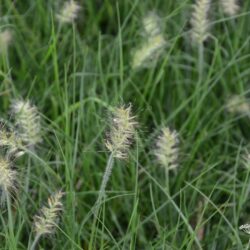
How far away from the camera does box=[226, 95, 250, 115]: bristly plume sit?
2256 mm

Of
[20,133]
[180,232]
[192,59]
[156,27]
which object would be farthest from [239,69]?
[20,133]

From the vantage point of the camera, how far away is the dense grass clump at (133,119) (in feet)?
6.20

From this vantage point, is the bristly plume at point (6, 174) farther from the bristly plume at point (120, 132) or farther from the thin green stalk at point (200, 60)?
the thin green stalk at point (200, 60)

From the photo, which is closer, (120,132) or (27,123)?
(120,132)

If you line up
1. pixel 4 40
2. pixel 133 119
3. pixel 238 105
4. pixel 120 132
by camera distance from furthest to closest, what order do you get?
pixel 238 105, pixel 4 40, pixel 133 119, pixel 120 132

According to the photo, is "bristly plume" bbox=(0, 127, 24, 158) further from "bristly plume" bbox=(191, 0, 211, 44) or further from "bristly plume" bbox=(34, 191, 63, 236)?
"bristly plume" bbox=(191, 0, 211, 44)

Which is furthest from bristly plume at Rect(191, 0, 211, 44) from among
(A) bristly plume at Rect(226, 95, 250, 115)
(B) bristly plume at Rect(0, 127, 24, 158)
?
(B) bristly plume at Rect(0, 127, 24, 158)

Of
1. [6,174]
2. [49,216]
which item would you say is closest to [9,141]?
[6,174]

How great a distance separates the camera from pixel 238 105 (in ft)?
7.47

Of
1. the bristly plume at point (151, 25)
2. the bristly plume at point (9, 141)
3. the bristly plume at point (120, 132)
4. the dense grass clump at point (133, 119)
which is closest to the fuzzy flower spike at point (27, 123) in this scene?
the dense grass clump at point (133, 119)

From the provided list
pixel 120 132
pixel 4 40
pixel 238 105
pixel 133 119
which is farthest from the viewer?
pixel 238 105

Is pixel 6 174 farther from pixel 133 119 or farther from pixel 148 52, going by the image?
pixel 148 52

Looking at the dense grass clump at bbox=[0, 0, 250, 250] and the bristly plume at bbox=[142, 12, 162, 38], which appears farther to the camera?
the bristly plume at bbox=[142, 12, 162, 38]

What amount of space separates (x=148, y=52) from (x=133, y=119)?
1.33 ft
